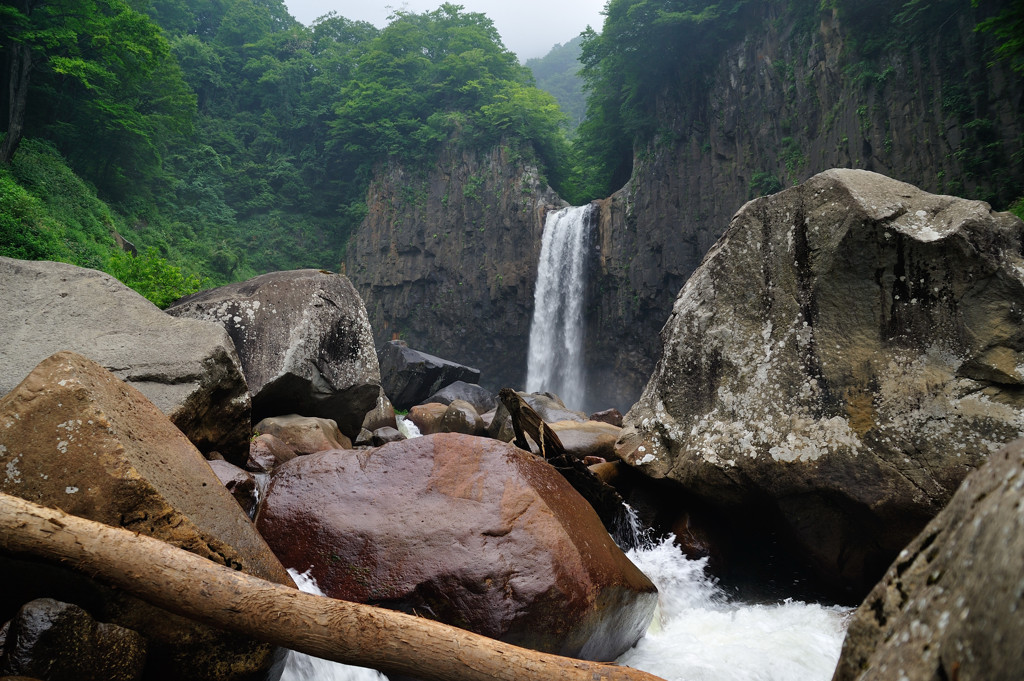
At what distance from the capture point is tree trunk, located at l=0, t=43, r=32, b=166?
1528 cm

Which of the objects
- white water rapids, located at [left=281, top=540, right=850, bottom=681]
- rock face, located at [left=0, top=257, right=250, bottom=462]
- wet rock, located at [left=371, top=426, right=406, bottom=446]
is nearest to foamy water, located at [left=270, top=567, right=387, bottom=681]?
white water rapids, located at [left=281, top=540, right=850, bottom=681]

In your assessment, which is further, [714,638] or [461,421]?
[461,421]

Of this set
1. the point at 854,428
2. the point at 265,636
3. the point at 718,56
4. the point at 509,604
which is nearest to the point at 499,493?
the point at 509,604

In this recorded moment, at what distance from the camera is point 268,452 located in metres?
5.89

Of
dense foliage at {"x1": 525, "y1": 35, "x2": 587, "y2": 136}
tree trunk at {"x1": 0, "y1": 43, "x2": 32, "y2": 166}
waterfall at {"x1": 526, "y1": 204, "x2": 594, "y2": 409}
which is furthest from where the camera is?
dense foliage at {"x1": 525, "y1": 35, "x2": 587, "y2": 136}

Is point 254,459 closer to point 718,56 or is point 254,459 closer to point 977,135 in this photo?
point 977,135

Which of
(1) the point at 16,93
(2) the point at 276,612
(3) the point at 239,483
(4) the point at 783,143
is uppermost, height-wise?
(4) the point at 783,143

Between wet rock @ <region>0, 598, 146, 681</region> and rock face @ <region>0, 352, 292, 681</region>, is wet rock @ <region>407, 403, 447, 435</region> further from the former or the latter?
wet rock @ <region>0, 598, 146, 681</region>

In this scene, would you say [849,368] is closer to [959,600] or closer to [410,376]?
[959,600]

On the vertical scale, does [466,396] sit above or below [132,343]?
below

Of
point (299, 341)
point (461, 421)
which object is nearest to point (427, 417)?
point (461, 421)

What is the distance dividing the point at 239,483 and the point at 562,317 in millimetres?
19751

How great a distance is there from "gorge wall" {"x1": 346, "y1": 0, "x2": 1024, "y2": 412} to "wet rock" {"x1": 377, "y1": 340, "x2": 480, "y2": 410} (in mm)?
6763

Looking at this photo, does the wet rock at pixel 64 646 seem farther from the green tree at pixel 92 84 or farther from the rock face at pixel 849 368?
the green tree at pixel 92 84
